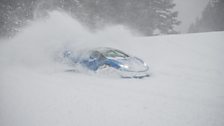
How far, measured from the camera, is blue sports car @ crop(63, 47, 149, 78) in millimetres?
6117

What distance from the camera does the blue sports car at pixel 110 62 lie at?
6117 mm

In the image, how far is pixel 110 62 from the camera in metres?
6.40

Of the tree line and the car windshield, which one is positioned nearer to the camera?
the car windshield

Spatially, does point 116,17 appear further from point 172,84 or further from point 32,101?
point 32,101

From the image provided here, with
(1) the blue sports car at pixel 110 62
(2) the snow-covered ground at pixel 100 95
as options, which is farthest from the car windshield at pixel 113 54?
(2) the snow-covered ground at pixel 100 95

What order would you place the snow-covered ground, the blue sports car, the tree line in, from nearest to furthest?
the snow-covered ground → the blue sports car → the tree line

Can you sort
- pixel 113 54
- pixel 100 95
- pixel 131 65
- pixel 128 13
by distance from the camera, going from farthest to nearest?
pixel 128 13 → pixel 113 54 → pixel 131 65 → pixel 100 95

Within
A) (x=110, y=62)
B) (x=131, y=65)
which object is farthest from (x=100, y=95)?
(x=131, y=65)

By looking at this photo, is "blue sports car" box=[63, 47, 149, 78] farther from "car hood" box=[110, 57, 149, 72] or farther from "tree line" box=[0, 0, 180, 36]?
"tree line" box=[0, 0, 180, 36]

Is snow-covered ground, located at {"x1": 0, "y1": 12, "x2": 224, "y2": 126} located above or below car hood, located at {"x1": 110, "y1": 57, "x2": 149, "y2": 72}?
below

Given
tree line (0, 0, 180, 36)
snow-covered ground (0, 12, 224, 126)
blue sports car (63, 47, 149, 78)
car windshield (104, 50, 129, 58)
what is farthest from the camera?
tree line (0, 0, 180, 36)

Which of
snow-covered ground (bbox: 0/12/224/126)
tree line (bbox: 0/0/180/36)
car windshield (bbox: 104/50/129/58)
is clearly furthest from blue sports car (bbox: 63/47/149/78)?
tree line (bbox: 0/0/180/36)

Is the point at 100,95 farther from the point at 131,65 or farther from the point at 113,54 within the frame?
the point at 113,54

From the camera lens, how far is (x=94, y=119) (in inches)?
119
